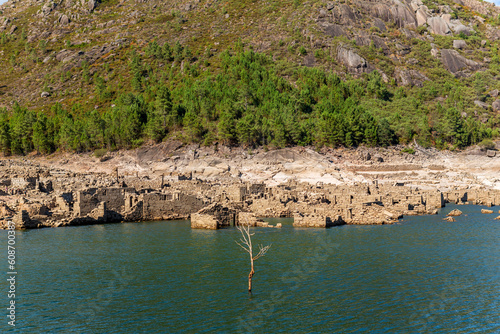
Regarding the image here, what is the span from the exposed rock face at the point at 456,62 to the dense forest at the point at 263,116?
11506 millimetres

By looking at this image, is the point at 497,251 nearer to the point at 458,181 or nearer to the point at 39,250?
the point at 39,250

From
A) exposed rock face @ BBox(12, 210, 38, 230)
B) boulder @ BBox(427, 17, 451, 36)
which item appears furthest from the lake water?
boulder @ BBox(427, 17, 451, 36)

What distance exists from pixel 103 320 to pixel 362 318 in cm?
1268

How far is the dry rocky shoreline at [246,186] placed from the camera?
5219 cm

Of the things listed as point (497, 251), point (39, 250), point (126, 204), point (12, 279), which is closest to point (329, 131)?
point (126, 204)

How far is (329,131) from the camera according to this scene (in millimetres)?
114062

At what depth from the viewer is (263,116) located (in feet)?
408

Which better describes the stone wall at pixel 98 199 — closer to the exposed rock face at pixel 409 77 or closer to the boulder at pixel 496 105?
the exposed rock face at pixel 409 77

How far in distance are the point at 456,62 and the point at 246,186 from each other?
13675 centimetres

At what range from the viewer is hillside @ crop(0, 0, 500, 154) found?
4697 inches

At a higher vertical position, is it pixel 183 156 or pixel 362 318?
pixel 183 156

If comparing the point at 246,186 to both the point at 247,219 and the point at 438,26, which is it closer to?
the point at 247,219

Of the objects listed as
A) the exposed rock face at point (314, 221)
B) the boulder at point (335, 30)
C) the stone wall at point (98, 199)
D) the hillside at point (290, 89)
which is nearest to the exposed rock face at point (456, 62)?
the hillside at point (290, 89)

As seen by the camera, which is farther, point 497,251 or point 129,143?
point 129,143
